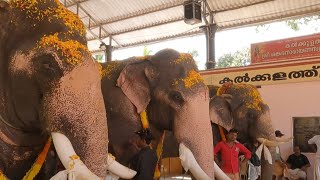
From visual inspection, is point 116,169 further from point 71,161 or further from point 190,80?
point 190,80

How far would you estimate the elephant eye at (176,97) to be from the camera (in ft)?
15.4

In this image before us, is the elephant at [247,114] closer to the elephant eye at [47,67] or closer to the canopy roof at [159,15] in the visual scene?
the elephant eye at [47,67]

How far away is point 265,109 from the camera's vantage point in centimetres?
707

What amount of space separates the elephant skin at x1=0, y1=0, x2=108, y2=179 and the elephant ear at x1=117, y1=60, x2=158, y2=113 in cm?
195

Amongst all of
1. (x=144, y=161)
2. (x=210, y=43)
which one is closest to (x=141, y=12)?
(x=210, y=43)

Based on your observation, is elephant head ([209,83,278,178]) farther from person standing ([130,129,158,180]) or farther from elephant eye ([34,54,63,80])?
elephant eye ([34,54,63,80])

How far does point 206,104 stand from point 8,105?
93.6 inches

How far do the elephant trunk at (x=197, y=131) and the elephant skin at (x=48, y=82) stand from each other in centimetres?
183

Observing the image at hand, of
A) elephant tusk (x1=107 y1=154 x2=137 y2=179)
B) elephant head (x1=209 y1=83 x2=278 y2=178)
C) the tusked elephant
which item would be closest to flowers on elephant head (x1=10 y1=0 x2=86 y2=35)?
the tusked elephant

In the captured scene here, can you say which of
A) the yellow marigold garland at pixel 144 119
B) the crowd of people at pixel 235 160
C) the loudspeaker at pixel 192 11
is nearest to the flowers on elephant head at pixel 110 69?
the yellow marigold garland at pixel 144 119

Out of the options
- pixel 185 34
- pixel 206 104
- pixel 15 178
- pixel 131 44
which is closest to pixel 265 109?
pixel 206 104

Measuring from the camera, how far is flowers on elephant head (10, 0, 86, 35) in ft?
9.46

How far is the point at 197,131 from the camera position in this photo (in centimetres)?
448

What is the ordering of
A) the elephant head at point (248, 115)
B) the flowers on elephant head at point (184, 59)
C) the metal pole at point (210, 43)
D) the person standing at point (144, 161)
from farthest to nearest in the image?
the metal pole at point (210, 43) → the elephant head at point (248, 115) → the flowers on elephant head at point (184, 59) → the person standing at point (144, 161)
